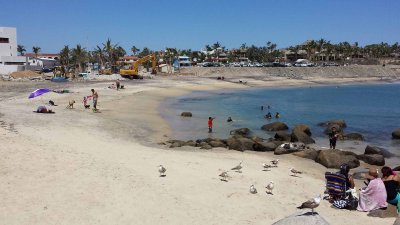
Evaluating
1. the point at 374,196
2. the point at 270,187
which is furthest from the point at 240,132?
the point at 374,196

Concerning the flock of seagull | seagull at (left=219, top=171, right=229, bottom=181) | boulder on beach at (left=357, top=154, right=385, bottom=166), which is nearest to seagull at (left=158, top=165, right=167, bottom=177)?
the flock of seagull

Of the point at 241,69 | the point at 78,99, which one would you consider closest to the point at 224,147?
the point at 78,99

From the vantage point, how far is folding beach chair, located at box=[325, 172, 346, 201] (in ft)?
36.7

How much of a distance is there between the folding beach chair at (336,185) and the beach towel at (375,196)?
586 millimetres

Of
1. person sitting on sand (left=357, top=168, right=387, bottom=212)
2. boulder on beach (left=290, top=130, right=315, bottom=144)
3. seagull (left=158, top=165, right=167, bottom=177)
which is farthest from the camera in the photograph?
boulder on beach (left=290, top=130, right=315, bottom=144)

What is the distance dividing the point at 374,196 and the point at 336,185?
997mm

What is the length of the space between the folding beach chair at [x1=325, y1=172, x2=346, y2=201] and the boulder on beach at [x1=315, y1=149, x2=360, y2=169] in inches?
251

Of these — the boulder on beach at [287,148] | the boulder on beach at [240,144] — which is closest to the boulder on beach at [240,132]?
the boulder on beach at [240,144]

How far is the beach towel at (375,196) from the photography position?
1074 cm

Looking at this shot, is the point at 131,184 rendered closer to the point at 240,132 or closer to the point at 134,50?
the point at 240,132

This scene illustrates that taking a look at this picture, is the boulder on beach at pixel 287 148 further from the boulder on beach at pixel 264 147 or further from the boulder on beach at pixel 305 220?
the boulder on beach at pixel 305 220

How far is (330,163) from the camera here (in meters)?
17.7

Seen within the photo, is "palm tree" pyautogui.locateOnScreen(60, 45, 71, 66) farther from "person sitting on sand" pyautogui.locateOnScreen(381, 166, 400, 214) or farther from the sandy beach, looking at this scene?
"person sitting on sand" pyautogui.locateOnScreen(381, 166, 400, 214)

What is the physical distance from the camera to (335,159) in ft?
58.6
